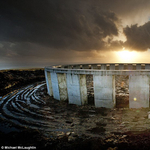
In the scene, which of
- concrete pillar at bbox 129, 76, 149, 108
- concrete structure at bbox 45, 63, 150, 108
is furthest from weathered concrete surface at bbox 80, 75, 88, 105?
concrete pillar at bbox 129, 76, 149, 108

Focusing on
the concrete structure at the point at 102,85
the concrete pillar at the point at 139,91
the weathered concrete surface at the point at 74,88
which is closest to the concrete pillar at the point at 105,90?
the concrete structure at the point at 102,85

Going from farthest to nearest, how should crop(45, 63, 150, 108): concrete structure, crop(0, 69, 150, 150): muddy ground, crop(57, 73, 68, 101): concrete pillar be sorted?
crop(57, 73, 68, 101): concrete pillar → crop(45, 63, 150, 108): concrete structure → crop(0, 69, 150, 150): muddy ground

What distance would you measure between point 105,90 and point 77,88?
2.93 metres

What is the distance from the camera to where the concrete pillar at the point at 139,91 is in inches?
355

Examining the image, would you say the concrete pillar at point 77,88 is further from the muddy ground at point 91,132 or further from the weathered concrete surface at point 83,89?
the muddy ground at point 91,132

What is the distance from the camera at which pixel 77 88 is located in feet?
36.5

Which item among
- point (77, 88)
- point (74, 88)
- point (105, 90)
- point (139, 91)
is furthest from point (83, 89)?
point (139, 91)

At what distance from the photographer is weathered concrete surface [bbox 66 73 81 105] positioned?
11.0 m

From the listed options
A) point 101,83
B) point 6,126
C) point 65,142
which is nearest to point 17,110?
point 6,126

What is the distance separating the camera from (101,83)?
999cm

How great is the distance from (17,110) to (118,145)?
398 inches

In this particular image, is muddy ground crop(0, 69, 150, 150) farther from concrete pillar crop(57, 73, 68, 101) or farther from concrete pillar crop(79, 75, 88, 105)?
concrete pillar crop(57, 73, 68, 101)

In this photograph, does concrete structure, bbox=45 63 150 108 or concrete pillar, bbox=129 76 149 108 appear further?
concrete structure, bbox=45 63 150 108

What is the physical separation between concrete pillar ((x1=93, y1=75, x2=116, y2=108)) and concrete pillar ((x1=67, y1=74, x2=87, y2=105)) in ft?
4.88
